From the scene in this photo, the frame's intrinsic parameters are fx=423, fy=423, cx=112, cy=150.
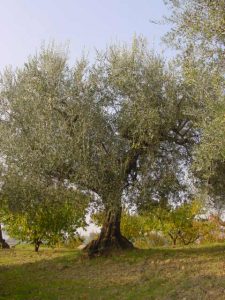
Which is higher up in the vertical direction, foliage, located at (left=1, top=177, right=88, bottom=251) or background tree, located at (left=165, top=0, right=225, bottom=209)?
background tree, located at (left=165, top=0, right=225, bottom=209)

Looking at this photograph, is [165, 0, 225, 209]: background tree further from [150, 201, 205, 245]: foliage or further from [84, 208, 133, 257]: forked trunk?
[150, 201, 205, 245]: foliage

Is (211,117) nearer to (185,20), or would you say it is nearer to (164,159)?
(185,20)

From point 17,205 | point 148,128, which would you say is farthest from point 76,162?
point 17,205

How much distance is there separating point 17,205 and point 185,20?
11.2 metres

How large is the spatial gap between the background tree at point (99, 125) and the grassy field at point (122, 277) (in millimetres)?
2613

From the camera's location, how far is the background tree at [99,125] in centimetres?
1681

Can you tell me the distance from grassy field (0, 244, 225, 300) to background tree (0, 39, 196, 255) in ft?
8.57

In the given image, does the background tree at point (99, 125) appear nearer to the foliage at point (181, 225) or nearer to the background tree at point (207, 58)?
the background tree at point (207, 58)

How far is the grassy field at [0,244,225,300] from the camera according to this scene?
13023mm

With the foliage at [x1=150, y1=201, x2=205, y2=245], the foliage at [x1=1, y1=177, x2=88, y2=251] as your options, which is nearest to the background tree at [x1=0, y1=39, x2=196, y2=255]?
the foliage at [x1=1, y1=177, x2=88, y2=251]

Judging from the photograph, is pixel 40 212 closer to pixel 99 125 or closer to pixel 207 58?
pixel 99 125

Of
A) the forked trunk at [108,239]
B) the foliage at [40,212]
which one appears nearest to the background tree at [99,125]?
the foliage at [40,212]

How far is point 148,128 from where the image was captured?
16891 mm

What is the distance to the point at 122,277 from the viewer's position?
51.1 ft
